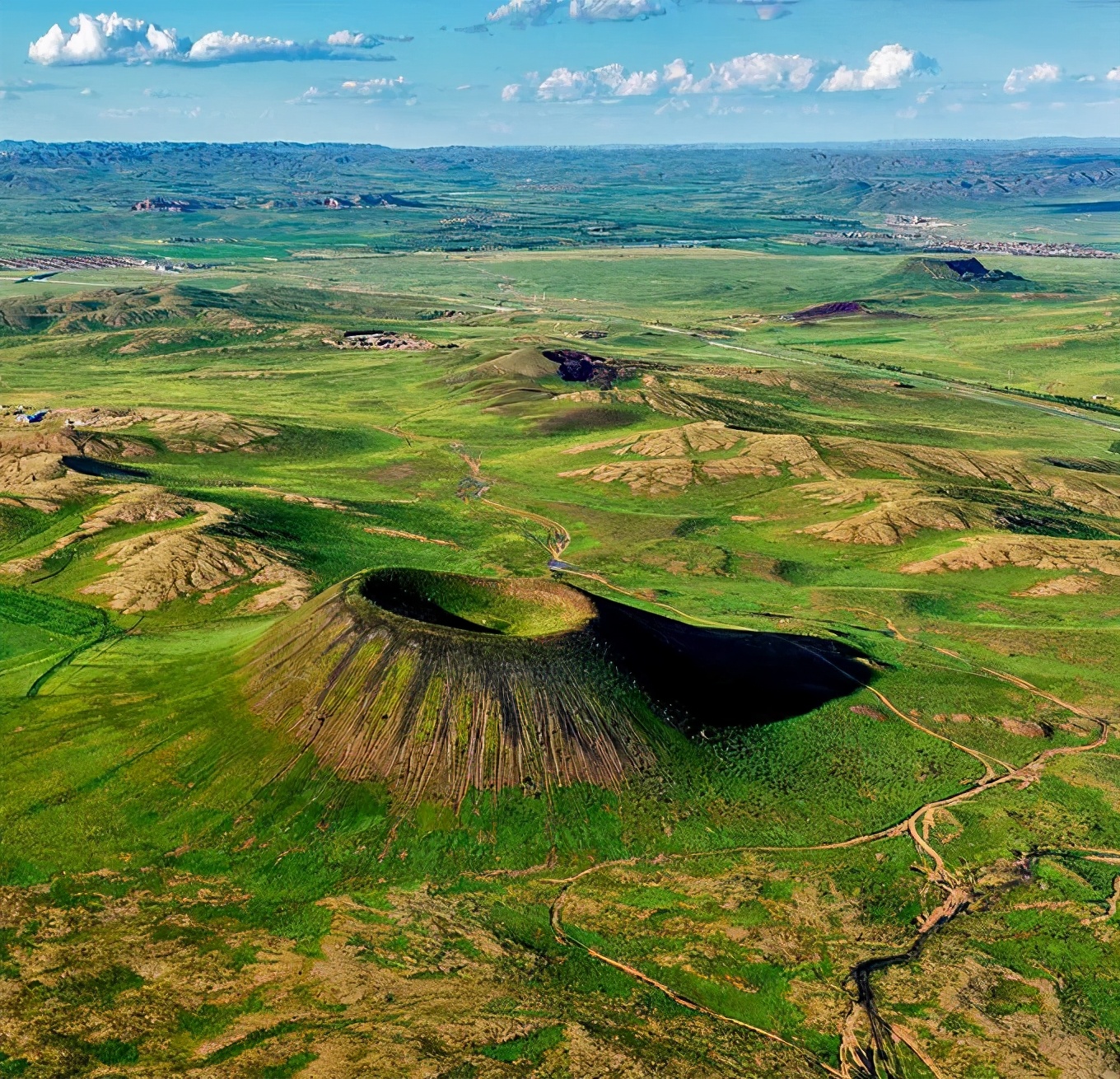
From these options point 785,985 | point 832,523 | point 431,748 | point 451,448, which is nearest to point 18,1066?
point 431,748

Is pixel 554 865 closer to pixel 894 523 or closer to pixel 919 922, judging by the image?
pixel 919 922

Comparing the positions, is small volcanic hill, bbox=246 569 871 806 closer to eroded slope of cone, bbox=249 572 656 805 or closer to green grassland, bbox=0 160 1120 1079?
eroded slope of cone, bbox=249 572 656 805

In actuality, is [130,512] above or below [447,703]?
above

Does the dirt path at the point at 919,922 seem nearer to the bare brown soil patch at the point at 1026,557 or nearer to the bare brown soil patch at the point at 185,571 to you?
the bare brown soil patch at the point at 1026,557

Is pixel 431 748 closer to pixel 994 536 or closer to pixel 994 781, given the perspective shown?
pixel 994 781

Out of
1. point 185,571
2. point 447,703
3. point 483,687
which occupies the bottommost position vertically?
point 447,703

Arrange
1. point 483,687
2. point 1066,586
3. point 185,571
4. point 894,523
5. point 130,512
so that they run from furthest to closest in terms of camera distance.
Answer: point 894,523 < point 130,512 < point 1066,586 < point 185,571 < point 483,687

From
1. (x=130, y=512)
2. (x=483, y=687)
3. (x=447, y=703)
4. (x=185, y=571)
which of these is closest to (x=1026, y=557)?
(x=483, y=687)
